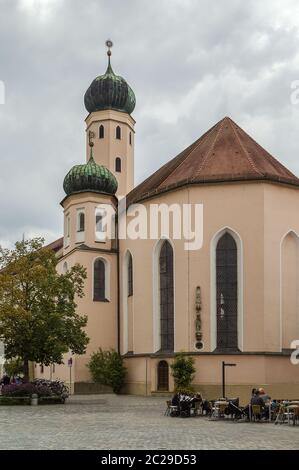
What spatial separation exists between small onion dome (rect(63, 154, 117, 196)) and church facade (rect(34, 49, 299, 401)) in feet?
9.42

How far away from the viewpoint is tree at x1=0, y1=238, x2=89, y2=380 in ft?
97.8

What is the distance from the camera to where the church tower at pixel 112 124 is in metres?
54.2

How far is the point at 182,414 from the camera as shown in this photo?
77.4ft

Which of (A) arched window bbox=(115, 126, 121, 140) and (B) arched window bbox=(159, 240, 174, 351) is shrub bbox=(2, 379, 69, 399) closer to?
(B) arched window bbox=(159, 240, 174, 351)

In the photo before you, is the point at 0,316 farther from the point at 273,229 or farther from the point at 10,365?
the point at 273,229

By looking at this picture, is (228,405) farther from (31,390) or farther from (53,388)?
(53,388)

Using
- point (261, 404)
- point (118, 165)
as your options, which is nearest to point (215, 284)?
point (261, 404)

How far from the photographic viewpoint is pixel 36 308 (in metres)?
30.3

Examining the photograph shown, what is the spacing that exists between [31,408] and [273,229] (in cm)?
1485

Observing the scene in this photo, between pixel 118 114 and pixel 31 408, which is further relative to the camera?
pixel 118 114

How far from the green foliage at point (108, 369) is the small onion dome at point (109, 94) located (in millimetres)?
21060

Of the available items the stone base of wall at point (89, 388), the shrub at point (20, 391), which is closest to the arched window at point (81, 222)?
the stone base of wall at point (89, 388)

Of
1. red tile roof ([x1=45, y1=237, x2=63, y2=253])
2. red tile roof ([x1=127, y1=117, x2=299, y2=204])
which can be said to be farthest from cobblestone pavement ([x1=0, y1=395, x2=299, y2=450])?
red tile roof ([x1=45, y1=237, x2=63, y2=253])
